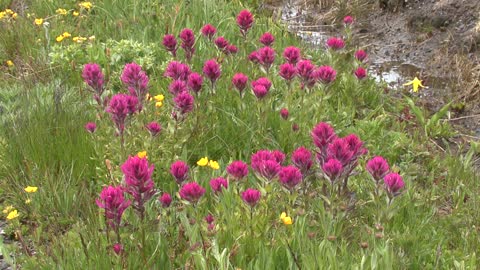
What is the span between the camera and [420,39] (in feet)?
22.6

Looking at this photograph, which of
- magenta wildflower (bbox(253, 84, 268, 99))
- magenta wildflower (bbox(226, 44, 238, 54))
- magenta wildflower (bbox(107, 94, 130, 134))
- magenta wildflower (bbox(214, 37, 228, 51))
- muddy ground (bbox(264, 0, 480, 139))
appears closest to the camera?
magenta wildflower (bbox(107, 94, 130, 134))

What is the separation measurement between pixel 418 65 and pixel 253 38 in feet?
5.83

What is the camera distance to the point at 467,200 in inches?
144

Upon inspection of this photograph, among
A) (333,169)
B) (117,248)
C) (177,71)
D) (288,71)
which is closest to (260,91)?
(288,71)

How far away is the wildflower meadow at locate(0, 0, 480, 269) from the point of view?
8.27ft

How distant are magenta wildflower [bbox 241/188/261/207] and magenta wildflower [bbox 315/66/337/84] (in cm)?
123

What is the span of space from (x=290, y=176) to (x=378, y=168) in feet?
1.15

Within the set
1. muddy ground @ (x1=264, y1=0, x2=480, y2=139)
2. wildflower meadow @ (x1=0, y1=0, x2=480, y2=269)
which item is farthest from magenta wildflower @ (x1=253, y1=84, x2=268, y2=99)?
muddy ground @ (x1=264, y1=0, x2=480, y2=139)

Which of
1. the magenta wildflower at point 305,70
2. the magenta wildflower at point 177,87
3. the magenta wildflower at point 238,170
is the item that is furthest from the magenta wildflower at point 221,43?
the magenta wildflower at point 238,170

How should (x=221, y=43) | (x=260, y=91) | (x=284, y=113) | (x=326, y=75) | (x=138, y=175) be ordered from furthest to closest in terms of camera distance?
(x=221, y=43)
(x=284, y=113)
(x=326, y=75)
(x=260, y=91)
(x=138, y=175)

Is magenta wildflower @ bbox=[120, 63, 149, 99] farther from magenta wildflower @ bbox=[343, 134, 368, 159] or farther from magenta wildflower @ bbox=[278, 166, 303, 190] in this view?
magenta wildflower @ bbox=[343, 134, 368, 159]

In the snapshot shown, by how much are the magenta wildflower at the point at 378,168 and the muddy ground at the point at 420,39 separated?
261 centimetres

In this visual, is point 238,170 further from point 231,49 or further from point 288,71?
point 231,49

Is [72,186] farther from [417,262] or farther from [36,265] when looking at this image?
[417,262]
